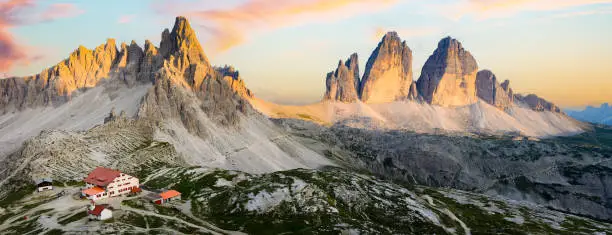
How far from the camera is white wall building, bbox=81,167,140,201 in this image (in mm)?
118812

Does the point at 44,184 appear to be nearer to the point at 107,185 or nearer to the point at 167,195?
the point at 107,185

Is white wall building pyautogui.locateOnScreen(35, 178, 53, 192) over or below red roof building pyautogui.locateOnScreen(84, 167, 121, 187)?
below

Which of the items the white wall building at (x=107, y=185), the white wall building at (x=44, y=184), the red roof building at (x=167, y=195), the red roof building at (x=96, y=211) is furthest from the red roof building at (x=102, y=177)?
the red roof building at (x=96, y=211)

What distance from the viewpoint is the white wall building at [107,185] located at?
119 m

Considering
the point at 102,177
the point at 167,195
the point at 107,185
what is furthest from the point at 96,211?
the point at 167,195

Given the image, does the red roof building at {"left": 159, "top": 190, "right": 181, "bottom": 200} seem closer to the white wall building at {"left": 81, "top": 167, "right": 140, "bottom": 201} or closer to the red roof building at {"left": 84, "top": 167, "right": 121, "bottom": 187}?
the white wall building at {"left": 81, "top": 167, "right": 140, "bottom": 201}

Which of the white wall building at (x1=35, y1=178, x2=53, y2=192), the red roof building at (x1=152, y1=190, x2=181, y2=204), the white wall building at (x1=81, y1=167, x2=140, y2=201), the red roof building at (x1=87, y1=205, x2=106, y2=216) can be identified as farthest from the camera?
the white wall building at (x1=35, y1=178, x2=53, y2=192)

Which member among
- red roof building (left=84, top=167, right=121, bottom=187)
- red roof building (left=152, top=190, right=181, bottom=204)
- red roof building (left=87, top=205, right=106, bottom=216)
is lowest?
red roof building (left=152, top=190, right=181, bottom=204)

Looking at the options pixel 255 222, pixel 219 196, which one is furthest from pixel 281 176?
pixel 255 222

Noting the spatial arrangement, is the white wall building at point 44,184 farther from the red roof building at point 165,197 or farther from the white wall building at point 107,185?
the red roof building at point 165,197

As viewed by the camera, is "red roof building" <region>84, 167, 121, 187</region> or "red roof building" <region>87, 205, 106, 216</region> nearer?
"red roof building" <region>87, 205, 106, 216</region>

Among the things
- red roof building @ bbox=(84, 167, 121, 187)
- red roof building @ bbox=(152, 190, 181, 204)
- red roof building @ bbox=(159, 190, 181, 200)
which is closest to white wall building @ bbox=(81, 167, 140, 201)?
red roof building @ bbox=(84, 167, 121, 187)

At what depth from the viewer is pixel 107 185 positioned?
121 metres

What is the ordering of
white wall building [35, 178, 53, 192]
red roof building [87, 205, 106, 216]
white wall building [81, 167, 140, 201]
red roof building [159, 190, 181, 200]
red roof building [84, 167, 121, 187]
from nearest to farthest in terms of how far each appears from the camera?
red roof building [87, 205, 106, 216] → white wall building [81, 167, 140, 201] → red roof building [84, 167, 121, 187] → red roof building [159, 190, 181, 200] → white wall building [35, 178, 53, 192]
